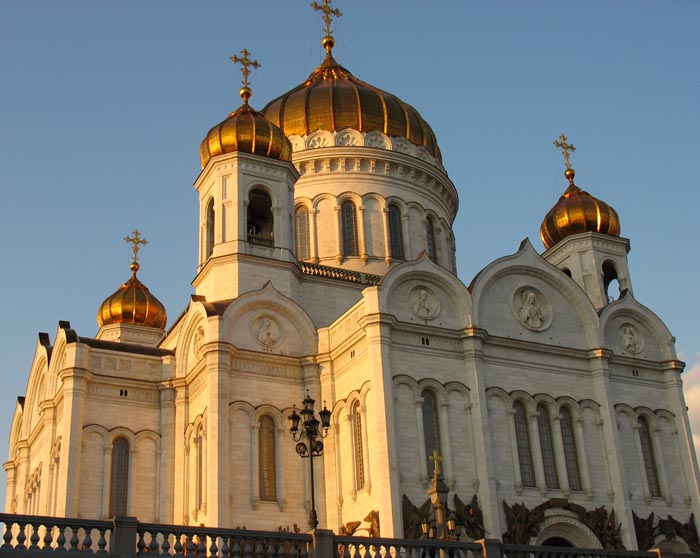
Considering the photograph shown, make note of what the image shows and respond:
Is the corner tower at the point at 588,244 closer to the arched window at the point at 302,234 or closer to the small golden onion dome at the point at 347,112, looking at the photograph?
the small golden onion dome at the point at 347,112

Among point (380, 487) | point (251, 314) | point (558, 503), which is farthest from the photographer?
point (251, 314)

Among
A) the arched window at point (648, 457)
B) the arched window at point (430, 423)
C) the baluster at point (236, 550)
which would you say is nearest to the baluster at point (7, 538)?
the baluster at point (236, 550)

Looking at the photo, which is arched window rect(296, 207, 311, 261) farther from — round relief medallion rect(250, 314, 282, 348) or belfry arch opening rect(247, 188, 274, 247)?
round relief medallion rect(250, 314, 282, 348)

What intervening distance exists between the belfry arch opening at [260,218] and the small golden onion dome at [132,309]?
9622 mm

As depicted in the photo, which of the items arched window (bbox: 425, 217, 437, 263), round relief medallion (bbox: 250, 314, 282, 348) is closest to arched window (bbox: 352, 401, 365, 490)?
round relief medallion (bbox: 250, 314, 282, 348)

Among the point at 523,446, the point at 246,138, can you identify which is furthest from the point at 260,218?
the point at 523,446

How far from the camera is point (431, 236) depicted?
118ft

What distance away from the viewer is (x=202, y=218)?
104ft

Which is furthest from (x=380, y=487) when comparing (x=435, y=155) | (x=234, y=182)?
(x=435, y=155)

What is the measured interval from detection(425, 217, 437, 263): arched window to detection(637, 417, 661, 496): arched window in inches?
388

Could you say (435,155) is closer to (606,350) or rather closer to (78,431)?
(606,350)

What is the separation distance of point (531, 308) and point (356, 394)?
20.4 feet

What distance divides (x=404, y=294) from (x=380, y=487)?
5.63 m

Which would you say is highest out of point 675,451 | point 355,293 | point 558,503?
point 355,293
